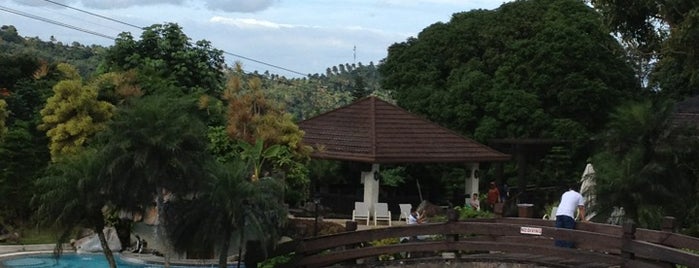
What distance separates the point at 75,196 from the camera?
47.1ft

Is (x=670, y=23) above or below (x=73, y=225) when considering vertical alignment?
above

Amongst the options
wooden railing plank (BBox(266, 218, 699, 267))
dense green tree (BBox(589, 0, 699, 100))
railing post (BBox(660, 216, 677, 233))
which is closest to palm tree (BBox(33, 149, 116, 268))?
wooden railing plank (BBox(266, 218, 699, 267))

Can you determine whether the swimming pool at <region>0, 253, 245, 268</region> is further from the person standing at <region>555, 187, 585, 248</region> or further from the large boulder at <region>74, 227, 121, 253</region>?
the person standing at <region>555, 187, 585, 248</region>

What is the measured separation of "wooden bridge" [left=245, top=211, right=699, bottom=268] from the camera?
40.2 feet

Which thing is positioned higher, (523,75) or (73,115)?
(523,75)

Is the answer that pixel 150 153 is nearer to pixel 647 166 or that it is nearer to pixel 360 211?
pixel 647 166

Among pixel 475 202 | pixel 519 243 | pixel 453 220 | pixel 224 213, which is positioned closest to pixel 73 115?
pixel 224 213

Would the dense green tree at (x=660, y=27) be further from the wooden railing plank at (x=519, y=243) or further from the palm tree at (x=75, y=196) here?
the palm tree at (x=75, y=196)

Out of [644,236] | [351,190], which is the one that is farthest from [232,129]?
[644,236]

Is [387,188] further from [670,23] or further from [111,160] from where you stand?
[111,160]

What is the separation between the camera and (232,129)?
23359 millimetres

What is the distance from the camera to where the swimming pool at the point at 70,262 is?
1973cm

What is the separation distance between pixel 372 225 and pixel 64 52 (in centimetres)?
4913

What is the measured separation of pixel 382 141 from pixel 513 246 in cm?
1650
